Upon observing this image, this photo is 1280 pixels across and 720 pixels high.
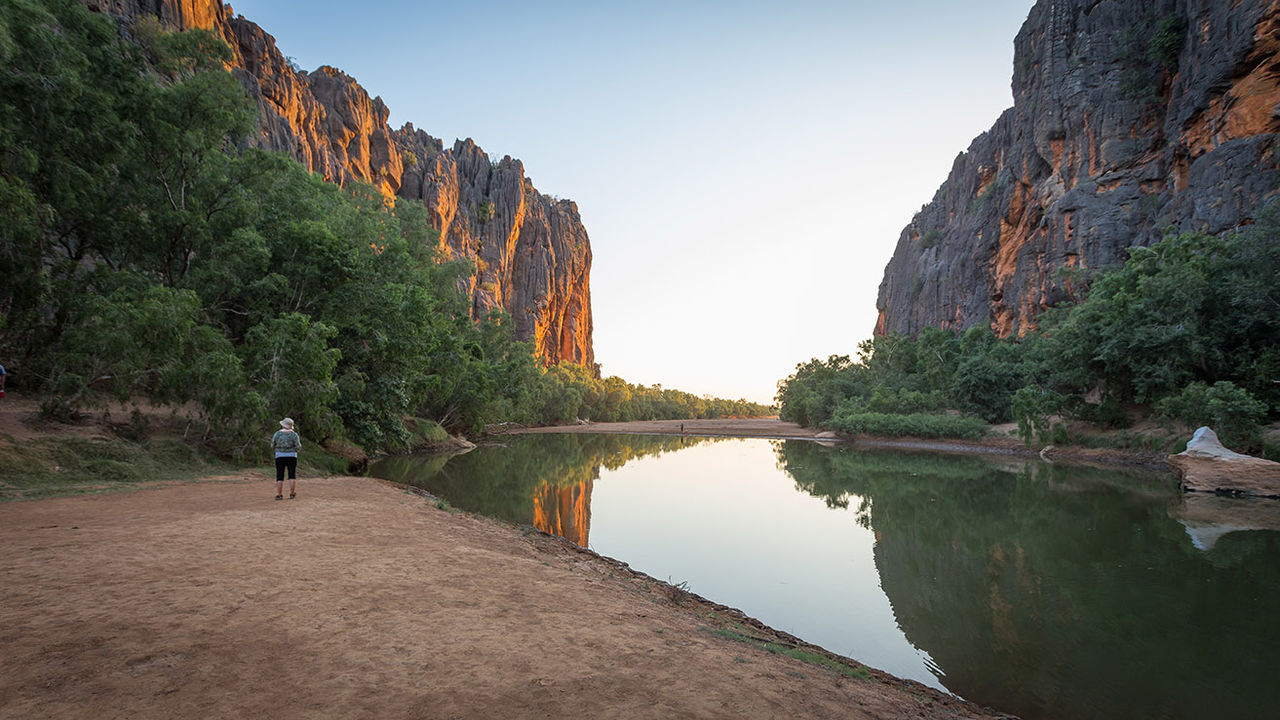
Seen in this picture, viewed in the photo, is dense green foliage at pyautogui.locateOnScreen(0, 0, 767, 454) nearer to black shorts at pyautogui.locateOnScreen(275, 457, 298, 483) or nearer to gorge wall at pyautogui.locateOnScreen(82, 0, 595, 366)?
black shorts at pyautogui.locateOnScreen(275, 457, 298, 483)

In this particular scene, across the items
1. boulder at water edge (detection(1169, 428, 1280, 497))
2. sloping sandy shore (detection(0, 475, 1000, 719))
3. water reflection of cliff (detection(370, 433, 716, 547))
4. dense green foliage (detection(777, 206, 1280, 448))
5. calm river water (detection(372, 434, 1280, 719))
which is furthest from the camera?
dense green foliage (detection(777, 206, 1280, 448))

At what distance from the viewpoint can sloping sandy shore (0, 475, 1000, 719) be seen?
339 centimetres

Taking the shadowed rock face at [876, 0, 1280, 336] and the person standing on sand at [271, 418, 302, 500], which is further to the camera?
the shadowed rock face at [876, 0, 1280, 336]

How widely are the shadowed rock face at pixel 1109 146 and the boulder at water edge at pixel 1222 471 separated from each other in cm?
2258

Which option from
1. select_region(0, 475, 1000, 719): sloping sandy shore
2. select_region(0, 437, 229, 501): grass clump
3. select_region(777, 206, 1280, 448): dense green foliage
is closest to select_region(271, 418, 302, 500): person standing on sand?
select_region(0, 475, 1000, 719): sloping sandy shore

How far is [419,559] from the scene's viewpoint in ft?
24.1

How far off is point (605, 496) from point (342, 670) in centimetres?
1711

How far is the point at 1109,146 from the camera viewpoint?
48250mm

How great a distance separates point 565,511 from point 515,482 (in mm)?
5724

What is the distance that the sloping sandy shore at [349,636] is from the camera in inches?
133

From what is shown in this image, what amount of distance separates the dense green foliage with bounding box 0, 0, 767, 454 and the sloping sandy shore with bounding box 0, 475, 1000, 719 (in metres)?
6.16

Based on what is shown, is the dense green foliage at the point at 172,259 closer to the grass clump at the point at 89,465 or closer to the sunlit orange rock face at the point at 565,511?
the grass clump at the point at 89,465

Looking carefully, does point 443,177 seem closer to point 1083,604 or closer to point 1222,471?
point 1222,471

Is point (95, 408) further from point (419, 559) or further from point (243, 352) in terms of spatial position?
point (419, 559)
